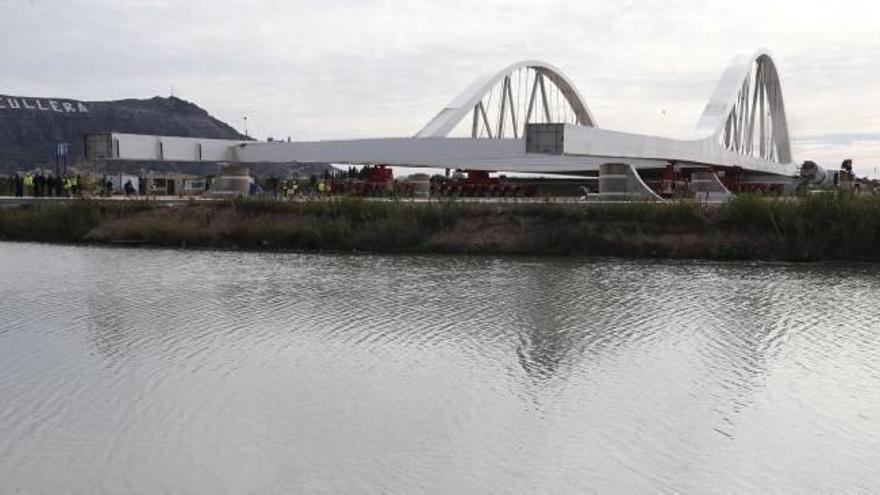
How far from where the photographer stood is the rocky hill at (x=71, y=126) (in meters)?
136

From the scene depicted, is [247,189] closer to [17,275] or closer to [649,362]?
[17,275]

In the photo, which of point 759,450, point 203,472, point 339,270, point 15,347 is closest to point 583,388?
point 759,450

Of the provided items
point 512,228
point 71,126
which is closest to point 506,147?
point 512,228

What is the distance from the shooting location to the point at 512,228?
23375 mm

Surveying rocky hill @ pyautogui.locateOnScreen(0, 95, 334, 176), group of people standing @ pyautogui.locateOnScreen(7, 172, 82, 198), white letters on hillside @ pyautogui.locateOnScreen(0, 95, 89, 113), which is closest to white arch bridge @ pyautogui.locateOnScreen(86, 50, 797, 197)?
group of people standing @ pyautogui.locateOnScreen(7, 172, 82, 198)

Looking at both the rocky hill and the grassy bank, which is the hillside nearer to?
the rocky hill

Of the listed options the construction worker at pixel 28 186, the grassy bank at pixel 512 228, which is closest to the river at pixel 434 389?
the grassy bank at pixel 512 228

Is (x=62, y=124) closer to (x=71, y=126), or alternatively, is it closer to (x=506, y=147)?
(x=71, y=126)

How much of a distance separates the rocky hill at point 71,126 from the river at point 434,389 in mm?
119399

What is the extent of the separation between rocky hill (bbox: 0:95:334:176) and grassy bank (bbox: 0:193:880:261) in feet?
346

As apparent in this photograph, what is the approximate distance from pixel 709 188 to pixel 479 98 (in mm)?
13574

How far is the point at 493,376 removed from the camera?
28.9ft

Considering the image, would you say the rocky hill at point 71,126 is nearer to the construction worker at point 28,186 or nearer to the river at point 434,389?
the construction worker at point 28,186

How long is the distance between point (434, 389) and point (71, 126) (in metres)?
155
